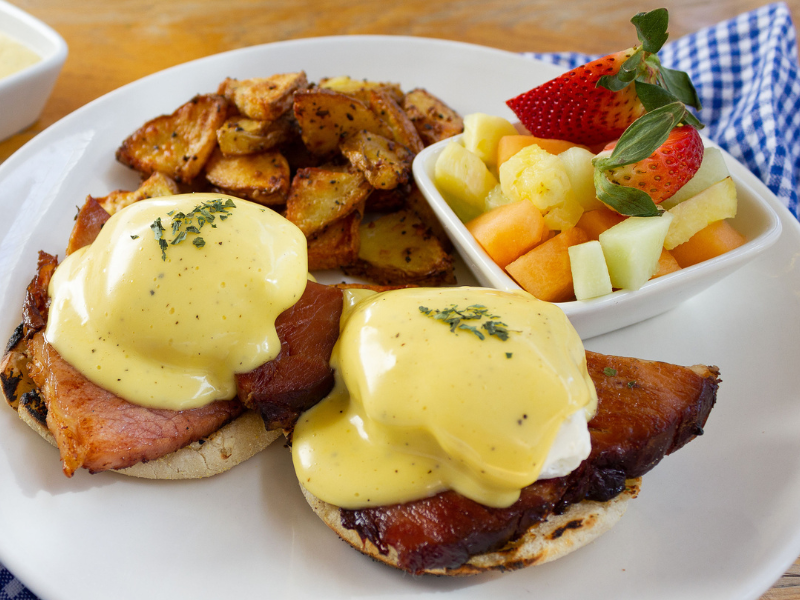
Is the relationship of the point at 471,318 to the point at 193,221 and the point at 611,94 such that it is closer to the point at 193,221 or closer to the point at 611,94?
the point at 193,221

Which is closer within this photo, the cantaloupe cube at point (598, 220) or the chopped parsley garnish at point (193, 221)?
the chopped parsley garnish at point (193, 221)

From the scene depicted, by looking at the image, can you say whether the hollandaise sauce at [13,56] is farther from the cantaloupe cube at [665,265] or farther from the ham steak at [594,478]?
the cantaloupe cube at [665,265]

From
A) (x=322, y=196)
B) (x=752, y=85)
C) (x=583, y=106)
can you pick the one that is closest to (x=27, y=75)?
(x=322, y=196)

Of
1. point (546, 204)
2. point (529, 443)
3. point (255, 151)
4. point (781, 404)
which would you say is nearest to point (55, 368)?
point (255, 151)

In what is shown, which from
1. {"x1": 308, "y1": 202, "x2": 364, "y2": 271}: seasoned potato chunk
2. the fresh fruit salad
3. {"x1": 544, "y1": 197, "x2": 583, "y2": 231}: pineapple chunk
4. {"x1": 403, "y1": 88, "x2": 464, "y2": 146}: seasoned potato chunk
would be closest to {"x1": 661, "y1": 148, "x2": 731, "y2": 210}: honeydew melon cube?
the fresh fruit salad

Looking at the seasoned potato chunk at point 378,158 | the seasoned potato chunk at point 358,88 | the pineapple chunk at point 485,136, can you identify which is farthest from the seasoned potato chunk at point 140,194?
the pineapple chunk at point 485,136

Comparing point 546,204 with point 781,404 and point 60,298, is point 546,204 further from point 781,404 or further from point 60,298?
point 60,298

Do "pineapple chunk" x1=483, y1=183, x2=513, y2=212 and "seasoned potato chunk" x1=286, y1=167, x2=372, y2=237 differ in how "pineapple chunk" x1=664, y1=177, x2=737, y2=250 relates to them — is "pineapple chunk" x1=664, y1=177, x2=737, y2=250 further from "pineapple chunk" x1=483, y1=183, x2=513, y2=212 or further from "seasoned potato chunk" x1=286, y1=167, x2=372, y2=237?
"seasoned potato chunk" x1=286, y1=167, x2=372, y2=237
